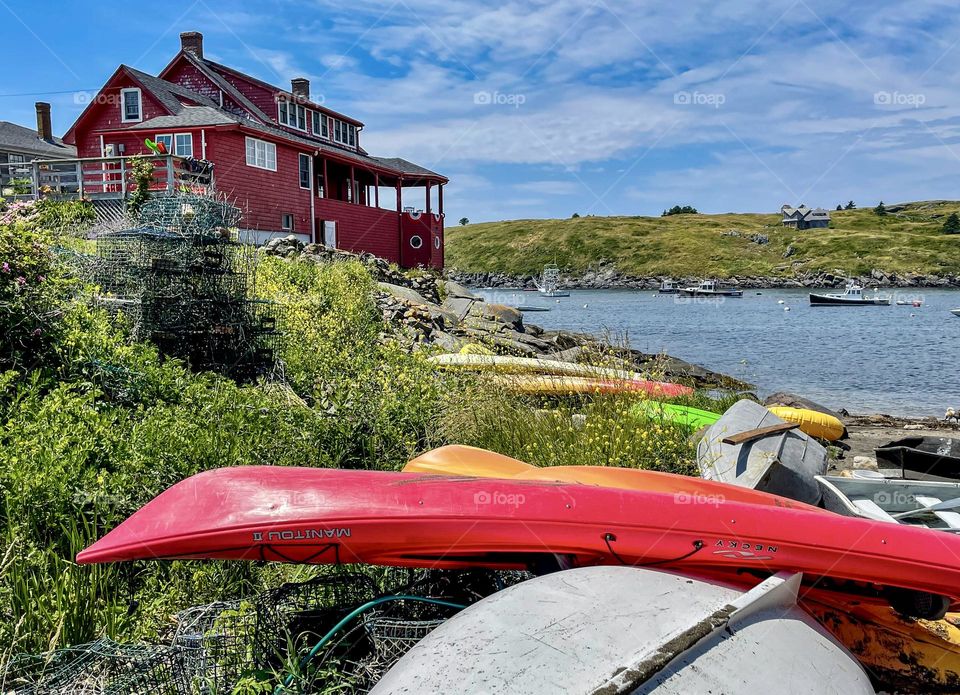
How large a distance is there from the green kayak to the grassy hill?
95.2 m

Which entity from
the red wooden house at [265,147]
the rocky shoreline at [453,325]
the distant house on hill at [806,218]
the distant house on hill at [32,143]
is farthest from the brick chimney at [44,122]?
the distant house on hill at [806,218]

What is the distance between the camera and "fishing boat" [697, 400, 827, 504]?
Result: 17.8 feet

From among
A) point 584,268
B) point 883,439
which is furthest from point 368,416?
point 584,268

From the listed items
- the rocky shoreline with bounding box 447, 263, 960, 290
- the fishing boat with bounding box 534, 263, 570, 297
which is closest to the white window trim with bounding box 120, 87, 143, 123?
the rocky shoreline with bounding box 447, 263, 960, 290

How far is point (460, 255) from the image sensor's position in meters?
130

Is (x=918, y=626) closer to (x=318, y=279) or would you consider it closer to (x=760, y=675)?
(x=760, y=675)

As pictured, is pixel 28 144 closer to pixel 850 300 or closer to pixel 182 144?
pixel 182 144

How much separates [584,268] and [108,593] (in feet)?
371

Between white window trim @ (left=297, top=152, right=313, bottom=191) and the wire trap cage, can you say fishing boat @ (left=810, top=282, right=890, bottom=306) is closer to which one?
white window trim @ (left=297, top=152, right=313, bottom=191)

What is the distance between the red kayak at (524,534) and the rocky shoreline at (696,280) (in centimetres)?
7131

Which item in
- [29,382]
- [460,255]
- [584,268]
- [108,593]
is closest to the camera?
[108,593]

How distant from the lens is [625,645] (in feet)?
7.50

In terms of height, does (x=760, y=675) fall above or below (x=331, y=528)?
below
